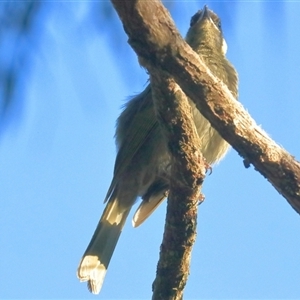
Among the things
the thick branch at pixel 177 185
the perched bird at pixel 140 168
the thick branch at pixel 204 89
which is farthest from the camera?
the perched bird at pixel 140 168

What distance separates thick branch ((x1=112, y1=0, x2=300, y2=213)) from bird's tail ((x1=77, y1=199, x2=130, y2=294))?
6.33 feet

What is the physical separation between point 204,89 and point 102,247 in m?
2.31

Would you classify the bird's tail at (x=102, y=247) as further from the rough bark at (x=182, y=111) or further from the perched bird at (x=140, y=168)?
the rough bark at (x=182, y=111)

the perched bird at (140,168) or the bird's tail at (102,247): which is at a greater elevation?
the perched bird at (140,168)

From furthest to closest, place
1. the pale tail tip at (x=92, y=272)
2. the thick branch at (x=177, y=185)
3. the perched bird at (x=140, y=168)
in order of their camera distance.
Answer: the perched bird at (x=140, y=168)
the pale tail tip at (x=92, y=272)
the thick branch at (x=177, y=185)

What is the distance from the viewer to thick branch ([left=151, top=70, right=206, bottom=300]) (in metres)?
2.88

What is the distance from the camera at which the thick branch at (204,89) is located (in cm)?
242

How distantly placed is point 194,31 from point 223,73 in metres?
0.69

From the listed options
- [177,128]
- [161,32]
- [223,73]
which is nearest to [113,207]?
[223,73]

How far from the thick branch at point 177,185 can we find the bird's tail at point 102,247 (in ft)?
3.59

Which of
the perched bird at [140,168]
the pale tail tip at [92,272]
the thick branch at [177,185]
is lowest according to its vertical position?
the thick branch at [177,185]

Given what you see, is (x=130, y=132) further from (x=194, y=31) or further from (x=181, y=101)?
(x=181, y=101)

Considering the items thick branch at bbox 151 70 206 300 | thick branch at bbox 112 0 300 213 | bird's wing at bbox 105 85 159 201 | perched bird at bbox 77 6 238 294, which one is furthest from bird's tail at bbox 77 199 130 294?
thick branch at bbox 112 0 300 213

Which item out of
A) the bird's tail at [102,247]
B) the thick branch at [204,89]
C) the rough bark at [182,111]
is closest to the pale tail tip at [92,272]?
the bird's tail at [102,247]
